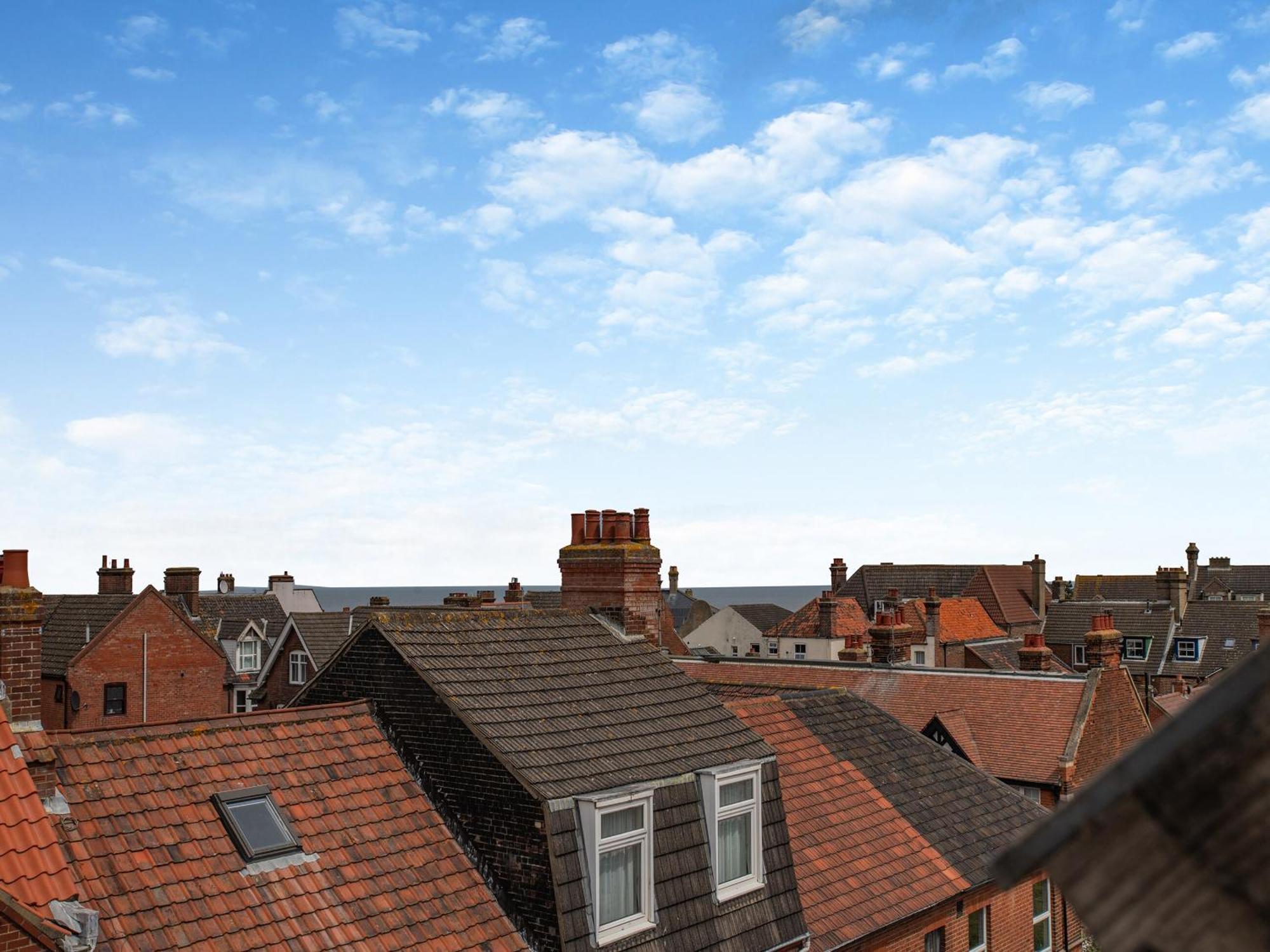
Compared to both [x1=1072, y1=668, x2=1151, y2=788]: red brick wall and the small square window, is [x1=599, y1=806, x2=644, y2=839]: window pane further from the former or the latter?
the small square window

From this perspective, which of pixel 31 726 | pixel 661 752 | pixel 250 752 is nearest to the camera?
pixel 31 726

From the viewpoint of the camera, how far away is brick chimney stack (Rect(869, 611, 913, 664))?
37219mm

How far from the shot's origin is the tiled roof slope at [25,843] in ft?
28.9

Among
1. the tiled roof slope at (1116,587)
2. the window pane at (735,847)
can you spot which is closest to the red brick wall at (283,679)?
the window pane at (735,847)

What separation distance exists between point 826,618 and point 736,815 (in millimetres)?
53181

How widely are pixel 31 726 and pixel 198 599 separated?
168 ft

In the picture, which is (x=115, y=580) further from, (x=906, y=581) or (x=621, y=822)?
(x=906, y=581)

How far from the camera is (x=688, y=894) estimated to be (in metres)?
12.9

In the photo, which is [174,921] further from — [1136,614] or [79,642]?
[1136,614]

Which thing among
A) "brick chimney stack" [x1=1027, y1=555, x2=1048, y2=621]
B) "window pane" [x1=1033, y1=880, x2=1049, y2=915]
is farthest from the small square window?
Result: "brick chimney stack" [x1=1027, y1=555, x2=1048, y2=621]

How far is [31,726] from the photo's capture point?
10.6 m

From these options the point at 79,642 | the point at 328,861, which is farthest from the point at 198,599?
the point at 328,861

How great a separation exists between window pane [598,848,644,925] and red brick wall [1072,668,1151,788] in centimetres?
1758

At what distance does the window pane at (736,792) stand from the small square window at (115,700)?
37129mm
